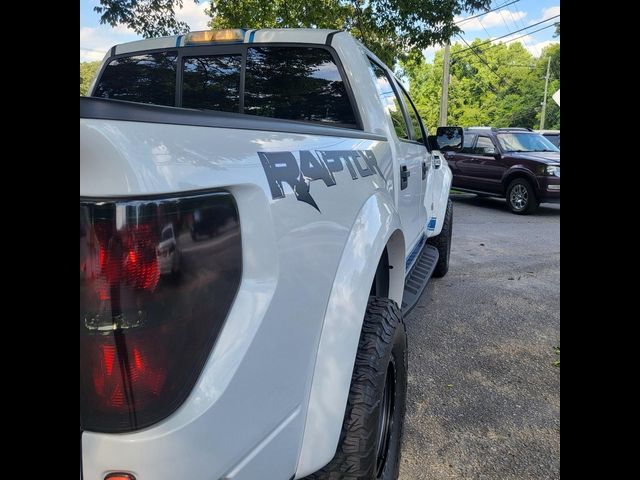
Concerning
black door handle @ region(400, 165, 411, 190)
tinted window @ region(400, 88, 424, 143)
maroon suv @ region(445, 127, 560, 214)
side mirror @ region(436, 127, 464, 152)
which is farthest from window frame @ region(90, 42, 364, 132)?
maroon suv @ region(445, 127, 560, 214)

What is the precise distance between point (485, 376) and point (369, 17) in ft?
25.4

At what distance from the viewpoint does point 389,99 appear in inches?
126

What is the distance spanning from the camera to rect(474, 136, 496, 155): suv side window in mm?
11047

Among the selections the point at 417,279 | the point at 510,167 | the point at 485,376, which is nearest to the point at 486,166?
the point at 510,167

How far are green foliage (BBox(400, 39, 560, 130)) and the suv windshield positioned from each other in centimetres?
3141

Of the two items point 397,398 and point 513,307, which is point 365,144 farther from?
point 513,307

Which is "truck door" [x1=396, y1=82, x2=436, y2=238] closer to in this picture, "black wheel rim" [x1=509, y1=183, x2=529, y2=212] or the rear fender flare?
the rear fender flare

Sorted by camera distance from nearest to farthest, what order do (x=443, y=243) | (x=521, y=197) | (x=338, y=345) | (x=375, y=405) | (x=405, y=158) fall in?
1. (x=338, y=345)
2. (x=375, y=405)
3. (x=405, y=158)
4. (x=443, y=243)
5. (x=521, y=197)

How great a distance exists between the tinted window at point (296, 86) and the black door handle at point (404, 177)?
1.50 ft

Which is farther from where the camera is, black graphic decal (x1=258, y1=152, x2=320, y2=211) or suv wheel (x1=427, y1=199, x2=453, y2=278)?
suv wheel (x1=427, y1=199, x2=453, y2=278)

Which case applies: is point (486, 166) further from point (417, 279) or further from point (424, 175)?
point (417, 279)

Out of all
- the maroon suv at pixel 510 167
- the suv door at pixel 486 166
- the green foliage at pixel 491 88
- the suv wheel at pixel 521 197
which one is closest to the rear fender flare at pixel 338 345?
the maroon suv at pixel 510 167
